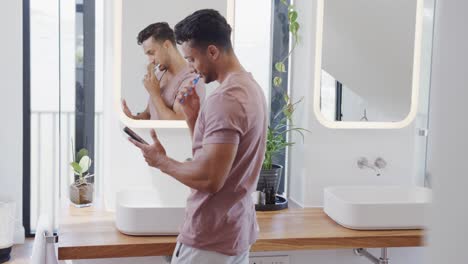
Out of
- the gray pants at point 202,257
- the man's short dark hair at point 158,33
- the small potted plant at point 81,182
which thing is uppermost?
the man's short dark hair at point 158,33

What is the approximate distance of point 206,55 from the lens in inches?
62.7

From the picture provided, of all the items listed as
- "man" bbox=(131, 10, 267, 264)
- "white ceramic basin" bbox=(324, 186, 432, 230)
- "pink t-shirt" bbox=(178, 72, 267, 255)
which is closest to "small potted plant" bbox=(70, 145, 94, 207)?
"man" bbox=(131, 10, 267, 264)

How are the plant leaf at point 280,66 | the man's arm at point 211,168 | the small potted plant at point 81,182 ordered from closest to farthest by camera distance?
the man's arm at point 211,168
the small potted plant at point 81,182
the plant leaf at point 280,66

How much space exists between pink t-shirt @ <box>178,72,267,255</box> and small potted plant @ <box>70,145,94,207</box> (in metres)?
0.84

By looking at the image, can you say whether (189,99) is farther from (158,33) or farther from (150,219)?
(150,219)

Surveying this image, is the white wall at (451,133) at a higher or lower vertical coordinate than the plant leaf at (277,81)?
lower

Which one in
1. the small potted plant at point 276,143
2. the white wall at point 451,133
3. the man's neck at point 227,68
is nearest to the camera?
the white wall at point 451,133

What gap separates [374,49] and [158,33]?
3.47ft

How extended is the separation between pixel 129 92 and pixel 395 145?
1.34m

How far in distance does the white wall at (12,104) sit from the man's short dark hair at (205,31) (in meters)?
2.80

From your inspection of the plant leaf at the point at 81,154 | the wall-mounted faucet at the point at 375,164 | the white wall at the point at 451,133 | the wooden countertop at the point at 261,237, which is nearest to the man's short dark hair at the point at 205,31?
the wooden countertop at the point at 261,237

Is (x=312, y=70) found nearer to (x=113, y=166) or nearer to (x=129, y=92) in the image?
(x=129, y=92)

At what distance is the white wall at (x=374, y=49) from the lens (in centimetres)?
251

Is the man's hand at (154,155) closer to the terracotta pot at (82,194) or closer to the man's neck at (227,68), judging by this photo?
the man's neck at (227,68)
